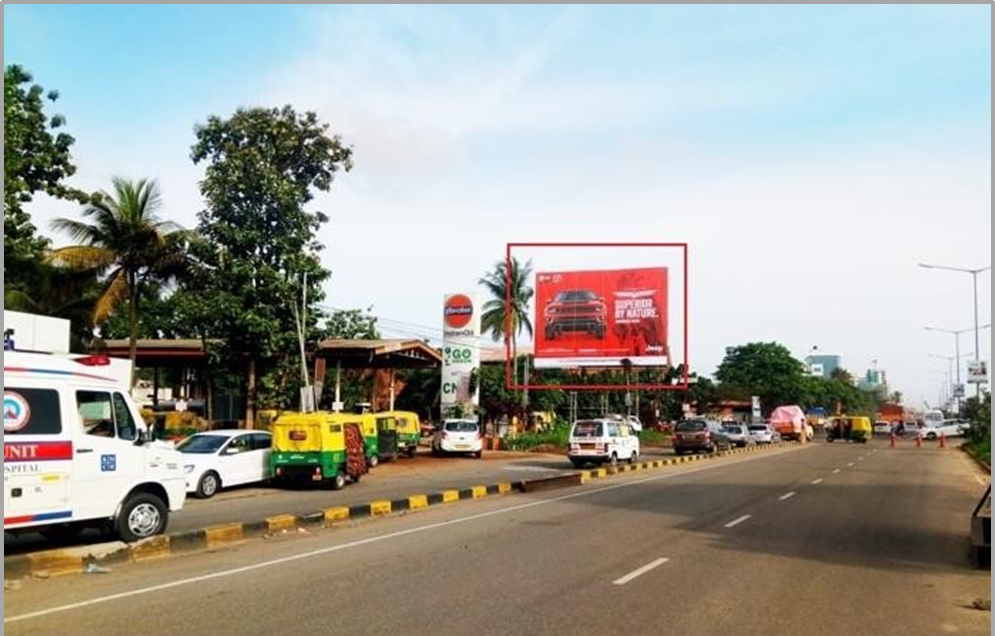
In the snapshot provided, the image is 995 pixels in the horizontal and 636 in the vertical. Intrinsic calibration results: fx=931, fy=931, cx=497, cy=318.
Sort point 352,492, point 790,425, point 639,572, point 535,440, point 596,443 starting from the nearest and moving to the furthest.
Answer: point 639,572 → point 352,492 → point 596,443 → point 535,440 → point 790,425

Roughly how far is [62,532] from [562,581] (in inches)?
284

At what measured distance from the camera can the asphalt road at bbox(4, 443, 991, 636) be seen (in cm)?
802

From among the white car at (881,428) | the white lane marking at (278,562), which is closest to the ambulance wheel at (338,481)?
the white lane marking at (278,562)

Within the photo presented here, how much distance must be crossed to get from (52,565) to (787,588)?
833cm

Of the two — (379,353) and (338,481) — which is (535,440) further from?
(338,481)

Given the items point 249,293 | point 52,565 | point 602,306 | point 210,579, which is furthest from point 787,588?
point 602,306

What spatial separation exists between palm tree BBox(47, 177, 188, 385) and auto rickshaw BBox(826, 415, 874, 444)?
177 feet

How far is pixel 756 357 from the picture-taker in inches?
4454

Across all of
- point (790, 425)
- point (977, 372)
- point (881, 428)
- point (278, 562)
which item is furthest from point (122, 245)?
point (881, 428)

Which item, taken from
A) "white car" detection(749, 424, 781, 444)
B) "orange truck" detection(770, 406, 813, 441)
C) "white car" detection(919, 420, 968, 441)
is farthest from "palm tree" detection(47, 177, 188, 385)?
"white car" detection(919, 420, 968, 441)

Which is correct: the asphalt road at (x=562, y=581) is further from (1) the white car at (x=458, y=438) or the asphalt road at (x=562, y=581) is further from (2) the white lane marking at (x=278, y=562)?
(1) the white car at (x=458, y=438)

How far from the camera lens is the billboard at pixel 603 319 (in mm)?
42938

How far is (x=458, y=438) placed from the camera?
37.2 metres

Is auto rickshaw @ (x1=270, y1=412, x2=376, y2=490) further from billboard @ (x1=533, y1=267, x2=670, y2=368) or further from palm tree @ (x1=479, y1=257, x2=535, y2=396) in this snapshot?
palm tree @ (x1=479, y1=257, x2=535, y2=396)
